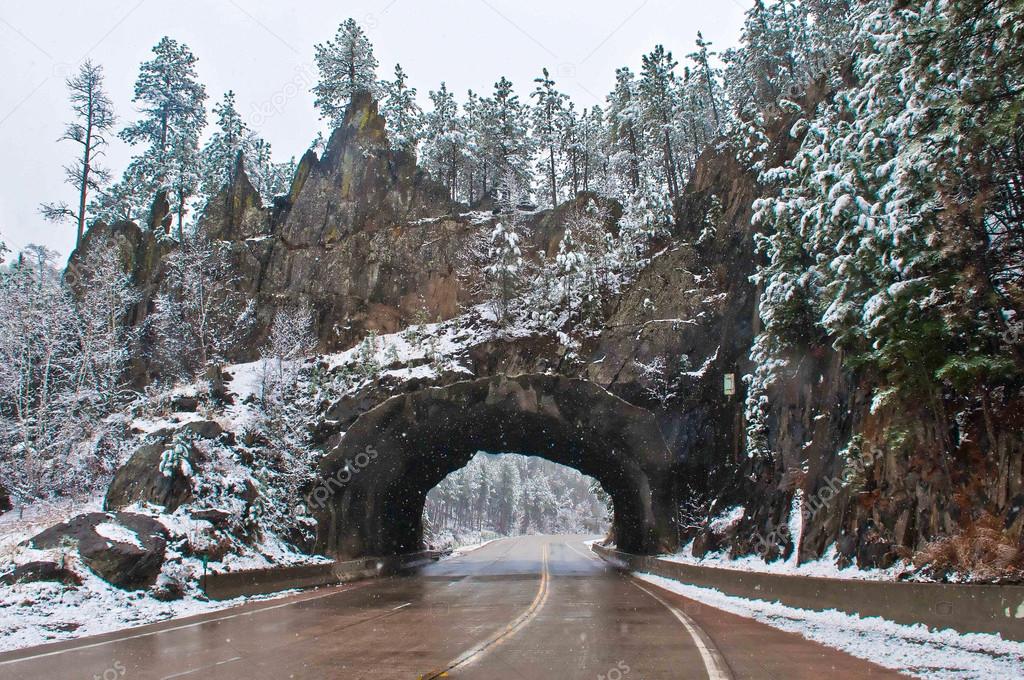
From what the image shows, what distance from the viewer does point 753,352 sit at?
22.3 m

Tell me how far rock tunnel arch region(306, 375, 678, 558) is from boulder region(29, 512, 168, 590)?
1071 cm

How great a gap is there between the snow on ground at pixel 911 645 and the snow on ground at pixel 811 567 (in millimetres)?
910

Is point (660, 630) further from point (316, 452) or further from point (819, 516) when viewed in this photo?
point (316, 452)

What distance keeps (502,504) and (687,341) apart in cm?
10594

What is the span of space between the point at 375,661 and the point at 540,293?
26.9 meters

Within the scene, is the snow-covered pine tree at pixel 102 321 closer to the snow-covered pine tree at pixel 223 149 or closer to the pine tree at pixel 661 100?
the snow-covered pine tree at pixel 223 149

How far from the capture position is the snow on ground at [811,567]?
13464 mm

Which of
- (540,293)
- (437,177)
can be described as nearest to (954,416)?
(540,293)

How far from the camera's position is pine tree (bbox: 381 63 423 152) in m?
52.2

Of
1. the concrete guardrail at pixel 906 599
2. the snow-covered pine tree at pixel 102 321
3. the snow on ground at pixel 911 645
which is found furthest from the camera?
the snow-covered pine tree at pixel 102 321

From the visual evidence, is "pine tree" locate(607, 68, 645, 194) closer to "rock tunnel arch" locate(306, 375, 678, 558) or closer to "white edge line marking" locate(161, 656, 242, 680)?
"rock tunnel arch" locate(306, 375, 678, 558)

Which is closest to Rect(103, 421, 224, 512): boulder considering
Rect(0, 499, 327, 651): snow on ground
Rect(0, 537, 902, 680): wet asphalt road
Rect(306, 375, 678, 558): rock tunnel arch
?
Rect(0, 499, 327, 651): snow on ground

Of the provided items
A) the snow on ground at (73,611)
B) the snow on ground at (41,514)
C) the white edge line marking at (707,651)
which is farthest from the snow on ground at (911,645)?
the snow on ground at (41,514)

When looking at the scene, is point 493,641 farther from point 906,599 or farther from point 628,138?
point 628,138
